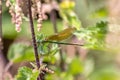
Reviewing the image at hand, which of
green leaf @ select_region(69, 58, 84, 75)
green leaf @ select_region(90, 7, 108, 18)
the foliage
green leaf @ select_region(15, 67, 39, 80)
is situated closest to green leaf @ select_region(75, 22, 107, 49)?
the foliage

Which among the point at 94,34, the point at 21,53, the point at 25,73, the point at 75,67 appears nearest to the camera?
the point at 25,73

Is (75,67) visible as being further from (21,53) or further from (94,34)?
(94,34)

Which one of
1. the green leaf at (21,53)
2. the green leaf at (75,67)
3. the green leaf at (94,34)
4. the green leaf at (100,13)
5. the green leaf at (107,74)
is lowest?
the green leaf at (107,74)

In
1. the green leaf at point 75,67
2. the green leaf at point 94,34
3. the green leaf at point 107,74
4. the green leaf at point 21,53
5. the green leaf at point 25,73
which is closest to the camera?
the green leaf at point 25,73

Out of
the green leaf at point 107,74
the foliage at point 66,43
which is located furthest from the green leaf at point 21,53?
the green leaf at point 107,74

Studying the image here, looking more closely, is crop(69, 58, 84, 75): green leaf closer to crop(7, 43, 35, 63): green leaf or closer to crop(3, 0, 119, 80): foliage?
crop(3, 0, 119, 80): foliage

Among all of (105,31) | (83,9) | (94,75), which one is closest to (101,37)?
(105,31)

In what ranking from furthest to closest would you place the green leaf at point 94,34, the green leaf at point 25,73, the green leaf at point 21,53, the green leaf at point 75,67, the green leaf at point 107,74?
the green leaf at point 107,74
the green leaf at point 75,67
the green leaf at point 21,53
the green leaf at point 94,34
the green leaf at point 25,73

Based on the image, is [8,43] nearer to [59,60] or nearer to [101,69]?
[101,69]

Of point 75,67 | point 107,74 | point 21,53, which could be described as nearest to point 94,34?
point 21,53

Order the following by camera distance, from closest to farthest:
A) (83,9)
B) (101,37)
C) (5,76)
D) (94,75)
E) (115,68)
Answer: (101,37) → (5,76) → (94,75) → (115,68) → (83,9)

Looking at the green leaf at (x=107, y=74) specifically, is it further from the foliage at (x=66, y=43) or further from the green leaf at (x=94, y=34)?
the green leaf at (x=94, y=34)
